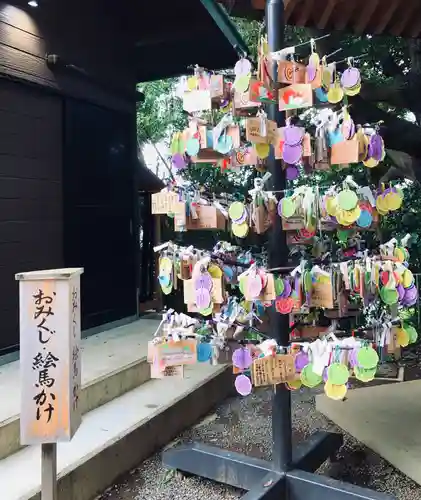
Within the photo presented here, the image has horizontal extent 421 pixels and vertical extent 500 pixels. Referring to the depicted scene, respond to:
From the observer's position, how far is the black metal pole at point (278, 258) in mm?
2445

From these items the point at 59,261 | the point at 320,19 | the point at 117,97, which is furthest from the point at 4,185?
the point at 320,19

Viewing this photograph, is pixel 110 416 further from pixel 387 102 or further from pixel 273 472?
pixel 387 102

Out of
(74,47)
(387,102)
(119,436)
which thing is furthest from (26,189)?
(387,102)

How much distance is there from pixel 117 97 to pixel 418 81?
9.86 feet

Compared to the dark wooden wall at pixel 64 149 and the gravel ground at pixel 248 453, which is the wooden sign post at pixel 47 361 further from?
the dark wooden wall at pixel 64 149

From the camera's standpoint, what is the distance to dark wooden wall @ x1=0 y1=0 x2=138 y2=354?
4164mm

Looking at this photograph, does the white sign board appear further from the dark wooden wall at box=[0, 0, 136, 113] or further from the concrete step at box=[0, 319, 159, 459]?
the dark wooden wall at box=[0, 0, 136, 113]

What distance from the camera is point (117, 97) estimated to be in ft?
18.6

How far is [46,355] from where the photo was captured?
1.79m

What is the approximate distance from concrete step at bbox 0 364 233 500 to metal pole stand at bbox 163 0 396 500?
1.33ft

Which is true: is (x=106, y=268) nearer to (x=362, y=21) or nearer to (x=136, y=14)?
(x=136, y=14)

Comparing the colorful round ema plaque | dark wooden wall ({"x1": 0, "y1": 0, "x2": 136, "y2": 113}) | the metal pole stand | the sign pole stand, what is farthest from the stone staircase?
dark wooden wall ({"x1": 0, "y1": 0, "x2": 136, "y2": 113})

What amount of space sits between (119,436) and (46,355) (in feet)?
4.34

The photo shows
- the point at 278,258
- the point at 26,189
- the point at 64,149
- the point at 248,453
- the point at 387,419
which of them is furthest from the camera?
the point at 64,149
